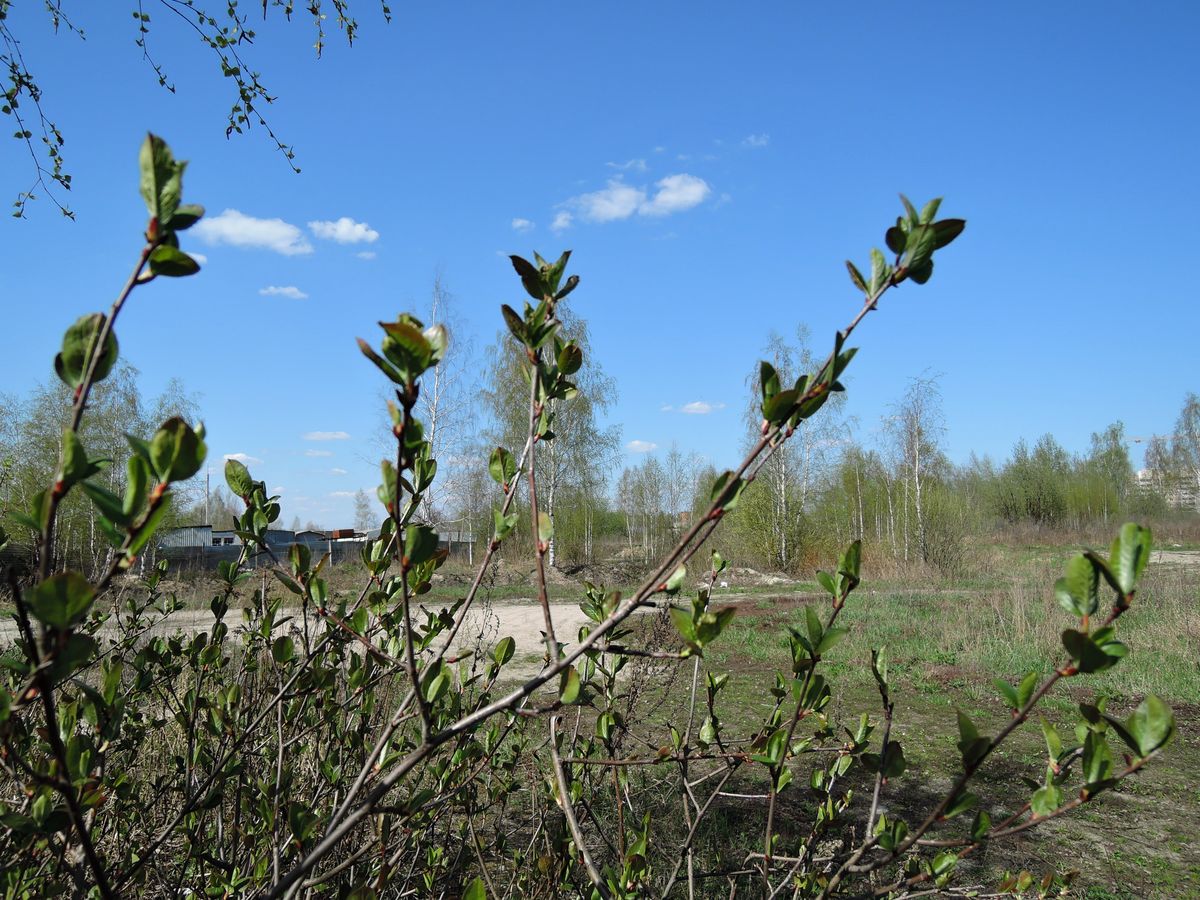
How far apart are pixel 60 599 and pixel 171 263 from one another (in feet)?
0.88

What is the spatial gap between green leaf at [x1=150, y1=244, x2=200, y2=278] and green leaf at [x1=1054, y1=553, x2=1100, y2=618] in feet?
2.65

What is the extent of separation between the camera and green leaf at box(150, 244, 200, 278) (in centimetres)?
58

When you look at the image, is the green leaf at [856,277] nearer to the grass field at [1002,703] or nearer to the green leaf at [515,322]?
the green leaf at [515,322]

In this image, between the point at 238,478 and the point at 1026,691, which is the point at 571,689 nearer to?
the point at 1026,691

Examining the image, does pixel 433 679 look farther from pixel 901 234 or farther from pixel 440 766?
pixel 901 234

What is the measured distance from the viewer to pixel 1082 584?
684 mm

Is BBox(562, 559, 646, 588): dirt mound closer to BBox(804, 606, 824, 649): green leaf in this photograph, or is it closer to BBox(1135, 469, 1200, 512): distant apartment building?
BBox(804, 606, 824, 649): green leaf

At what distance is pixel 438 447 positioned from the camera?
17750 millimetres

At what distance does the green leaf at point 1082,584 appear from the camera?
0.68m

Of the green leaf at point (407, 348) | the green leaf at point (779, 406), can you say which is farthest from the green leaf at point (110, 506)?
the green leaf at point (779, 406)

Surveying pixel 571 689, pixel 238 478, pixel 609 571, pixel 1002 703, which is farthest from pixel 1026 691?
pixel 609 571

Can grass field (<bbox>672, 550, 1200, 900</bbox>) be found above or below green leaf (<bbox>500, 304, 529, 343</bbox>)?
below

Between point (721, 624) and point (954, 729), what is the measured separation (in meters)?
5.50

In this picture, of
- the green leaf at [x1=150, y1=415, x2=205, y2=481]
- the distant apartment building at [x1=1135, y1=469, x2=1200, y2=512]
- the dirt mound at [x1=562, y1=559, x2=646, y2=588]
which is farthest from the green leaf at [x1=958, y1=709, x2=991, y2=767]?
the distant apartment building at [x1=1135, y1=469, x2=1200, y2=512]
